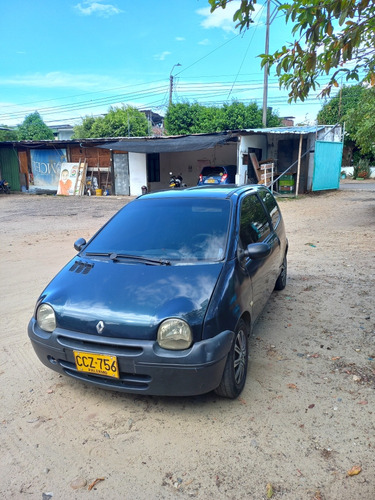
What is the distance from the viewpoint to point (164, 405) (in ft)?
9.02

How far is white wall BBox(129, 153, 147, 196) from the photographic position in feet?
67.4

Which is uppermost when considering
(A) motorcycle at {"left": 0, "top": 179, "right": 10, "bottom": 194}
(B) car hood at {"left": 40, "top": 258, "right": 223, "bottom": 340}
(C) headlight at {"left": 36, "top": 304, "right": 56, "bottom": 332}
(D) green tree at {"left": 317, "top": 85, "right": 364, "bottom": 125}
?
(D) green tree at {"left": 317, "top": 85, "right": 364, "bottom": 125}

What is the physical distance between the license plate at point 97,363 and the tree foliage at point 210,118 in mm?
25365

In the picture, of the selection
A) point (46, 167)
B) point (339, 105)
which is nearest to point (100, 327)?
point (46, 167)

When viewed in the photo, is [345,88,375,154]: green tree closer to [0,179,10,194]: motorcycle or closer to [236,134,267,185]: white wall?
[236,134,267,185]: white wall

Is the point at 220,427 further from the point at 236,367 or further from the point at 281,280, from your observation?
the point at 281,280

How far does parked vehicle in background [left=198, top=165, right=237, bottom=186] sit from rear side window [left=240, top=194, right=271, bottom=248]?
42.4 ft

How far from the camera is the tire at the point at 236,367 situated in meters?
2.64

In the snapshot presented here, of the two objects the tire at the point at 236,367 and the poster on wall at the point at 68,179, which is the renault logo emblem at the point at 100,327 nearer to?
the tire at the point at 236,367

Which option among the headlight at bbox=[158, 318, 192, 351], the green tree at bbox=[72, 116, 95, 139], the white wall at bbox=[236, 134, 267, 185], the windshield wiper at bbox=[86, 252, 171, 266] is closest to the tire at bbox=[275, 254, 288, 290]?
the windshield wiper at bbox=[86, 252, 171, 266]

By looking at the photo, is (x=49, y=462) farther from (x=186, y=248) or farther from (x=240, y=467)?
(x=186, y=248)

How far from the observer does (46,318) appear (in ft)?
9.07

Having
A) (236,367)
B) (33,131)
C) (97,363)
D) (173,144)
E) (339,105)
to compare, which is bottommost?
(236,367)

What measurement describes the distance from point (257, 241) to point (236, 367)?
1418 mm
